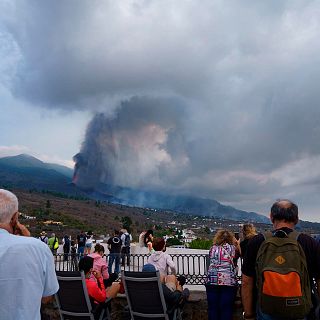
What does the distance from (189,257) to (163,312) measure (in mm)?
7698

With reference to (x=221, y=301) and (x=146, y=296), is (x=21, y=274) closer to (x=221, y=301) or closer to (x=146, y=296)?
(x=146, y=296)

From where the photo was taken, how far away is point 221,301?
21.4 feet

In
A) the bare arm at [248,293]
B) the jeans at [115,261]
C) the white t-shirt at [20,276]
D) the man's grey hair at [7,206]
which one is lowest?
the jeans at [115,261]

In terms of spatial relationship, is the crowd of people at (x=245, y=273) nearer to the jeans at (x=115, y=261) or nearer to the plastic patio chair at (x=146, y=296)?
the plastic patio chair at (x=146, y=296)

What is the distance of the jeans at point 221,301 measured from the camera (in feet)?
21.3

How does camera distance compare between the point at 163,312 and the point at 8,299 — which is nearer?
the point at 8,299

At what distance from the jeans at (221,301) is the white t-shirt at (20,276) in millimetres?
3960

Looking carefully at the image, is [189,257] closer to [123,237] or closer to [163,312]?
[123,237]

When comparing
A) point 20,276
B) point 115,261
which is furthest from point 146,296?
point 115,261

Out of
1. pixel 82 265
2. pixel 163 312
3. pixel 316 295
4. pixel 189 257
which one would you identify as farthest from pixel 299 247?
pixel 189 257

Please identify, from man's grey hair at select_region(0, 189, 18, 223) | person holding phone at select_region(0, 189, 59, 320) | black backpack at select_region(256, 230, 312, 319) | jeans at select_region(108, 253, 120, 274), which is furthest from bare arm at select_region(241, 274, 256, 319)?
jeans at select_region(108, 253, 120, 274)

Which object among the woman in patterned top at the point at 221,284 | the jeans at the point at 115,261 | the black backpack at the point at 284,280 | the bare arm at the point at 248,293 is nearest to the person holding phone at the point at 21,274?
the black backpack at the point at 284,280

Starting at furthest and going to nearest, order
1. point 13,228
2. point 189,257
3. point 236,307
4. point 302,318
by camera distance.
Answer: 1. point 189,257
2. point 236,307
3. point 302,318
4. point 13,228

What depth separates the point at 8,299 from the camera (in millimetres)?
2930
